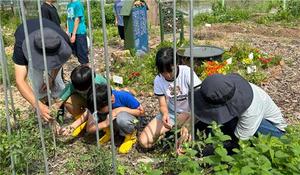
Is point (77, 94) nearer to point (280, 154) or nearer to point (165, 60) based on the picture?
point (165, 60)

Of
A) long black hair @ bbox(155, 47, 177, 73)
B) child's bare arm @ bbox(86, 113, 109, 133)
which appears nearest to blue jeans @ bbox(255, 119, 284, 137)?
long black hair @ bbox(155, 47, 177, 73)

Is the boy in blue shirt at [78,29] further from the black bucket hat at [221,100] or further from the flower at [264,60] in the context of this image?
the black bucket hat at [221,100]

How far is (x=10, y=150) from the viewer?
2863mm

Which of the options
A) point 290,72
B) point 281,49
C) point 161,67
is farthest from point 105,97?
point 281,49

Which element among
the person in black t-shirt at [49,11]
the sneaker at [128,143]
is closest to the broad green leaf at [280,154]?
the sneaker at [128,143]

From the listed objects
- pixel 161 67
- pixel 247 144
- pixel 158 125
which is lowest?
pixel 158 125

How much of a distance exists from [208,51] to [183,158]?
380 centimetres

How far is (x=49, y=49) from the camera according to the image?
341 centimetres

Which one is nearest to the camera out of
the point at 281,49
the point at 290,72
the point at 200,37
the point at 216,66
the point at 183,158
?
the point at 183,158

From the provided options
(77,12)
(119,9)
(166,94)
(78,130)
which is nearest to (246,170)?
(166,94)

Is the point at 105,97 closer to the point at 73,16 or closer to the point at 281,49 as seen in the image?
the point at 73,16

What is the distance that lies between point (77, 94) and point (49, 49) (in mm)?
732

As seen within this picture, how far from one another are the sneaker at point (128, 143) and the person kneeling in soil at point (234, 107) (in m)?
0.85

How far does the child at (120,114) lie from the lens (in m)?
3.55
